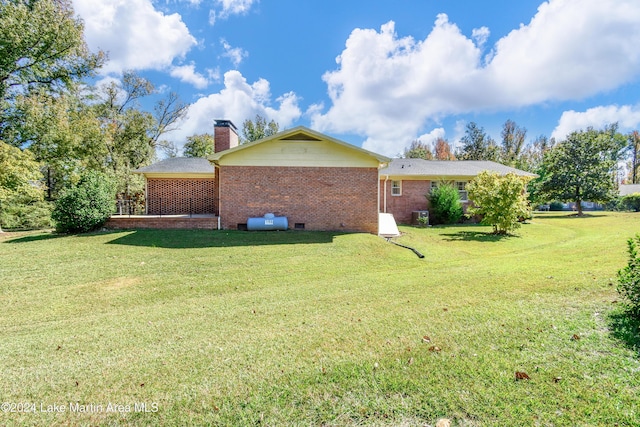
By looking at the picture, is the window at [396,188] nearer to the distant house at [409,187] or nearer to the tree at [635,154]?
the distant house at [409,187]

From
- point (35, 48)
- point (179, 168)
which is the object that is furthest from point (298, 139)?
point (35, 48)

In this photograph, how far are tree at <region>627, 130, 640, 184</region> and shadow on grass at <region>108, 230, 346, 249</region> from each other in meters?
69.3

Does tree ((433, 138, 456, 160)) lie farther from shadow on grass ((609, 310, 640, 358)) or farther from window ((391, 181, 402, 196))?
shadow on grass ((609, 310, 640, 358))

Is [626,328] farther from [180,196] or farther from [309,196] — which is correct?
[180,196]

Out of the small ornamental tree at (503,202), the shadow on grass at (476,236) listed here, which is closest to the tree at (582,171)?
the small ornamental tree at (503,202)

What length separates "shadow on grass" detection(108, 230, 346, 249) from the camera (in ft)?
35.7

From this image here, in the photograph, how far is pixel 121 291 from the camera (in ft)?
22.2

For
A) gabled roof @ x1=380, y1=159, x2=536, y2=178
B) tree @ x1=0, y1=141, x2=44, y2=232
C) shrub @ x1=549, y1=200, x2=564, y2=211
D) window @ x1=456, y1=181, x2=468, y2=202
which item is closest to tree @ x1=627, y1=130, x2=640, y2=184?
shrub @ x1=549, y1=200, x2=564, y2=211

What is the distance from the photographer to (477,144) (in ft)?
152

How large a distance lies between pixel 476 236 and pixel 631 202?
33216 millimetres

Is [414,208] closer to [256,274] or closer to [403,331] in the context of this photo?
[256,274]

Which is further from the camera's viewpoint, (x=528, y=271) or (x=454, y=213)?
(x=454, y=213)

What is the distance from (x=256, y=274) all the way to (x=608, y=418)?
6.71m

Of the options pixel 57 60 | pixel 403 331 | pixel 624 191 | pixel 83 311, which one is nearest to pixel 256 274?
pixel 83 311
